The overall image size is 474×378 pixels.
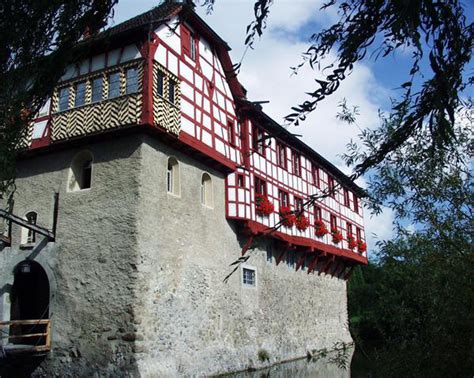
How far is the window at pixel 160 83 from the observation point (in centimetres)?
1336

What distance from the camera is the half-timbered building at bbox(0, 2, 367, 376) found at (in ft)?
41.6

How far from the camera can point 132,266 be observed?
12516 millimetres

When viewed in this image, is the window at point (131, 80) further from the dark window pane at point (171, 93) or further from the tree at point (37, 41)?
the tree at point (37, 41)

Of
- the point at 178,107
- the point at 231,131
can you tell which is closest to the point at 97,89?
the point at 178,107

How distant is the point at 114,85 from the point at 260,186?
6.86 m

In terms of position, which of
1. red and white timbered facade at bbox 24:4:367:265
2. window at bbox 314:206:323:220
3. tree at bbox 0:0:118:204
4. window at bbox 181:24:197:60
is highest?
window at bbox 181:24:197:60

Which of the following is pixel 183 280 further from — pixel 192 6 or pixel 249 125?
pixel 192 6

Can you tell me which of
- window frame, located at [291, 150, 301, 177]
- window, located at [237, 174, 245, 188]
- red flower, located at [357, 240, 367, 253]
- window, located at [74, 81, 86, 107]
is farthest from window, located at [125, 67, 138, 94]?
red flower, located at [357, 240, 367, 253]

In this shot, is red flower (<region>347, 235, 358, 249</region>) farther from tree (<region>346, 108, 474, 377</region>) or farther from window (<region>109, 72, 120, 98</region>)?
tree (<region>346, 108, 474, 377</region>)

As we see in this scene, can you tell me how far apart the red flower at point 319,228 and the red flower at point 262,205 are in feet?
15.8

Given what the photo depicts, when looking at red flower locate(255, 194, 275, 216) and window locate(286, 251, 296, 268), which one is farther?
window locate(286, 251, 296, 268)

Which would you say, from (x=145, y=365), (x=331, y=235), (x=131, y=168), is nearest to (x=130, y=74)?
(x=131, y=168)

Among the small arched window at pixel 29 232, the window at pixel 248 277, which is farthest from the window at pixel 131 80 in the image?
the window at pixel 248 277

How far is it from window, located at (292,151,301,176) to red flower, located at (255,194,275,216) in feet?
13.4
